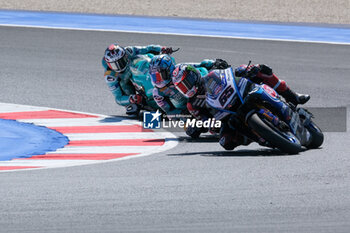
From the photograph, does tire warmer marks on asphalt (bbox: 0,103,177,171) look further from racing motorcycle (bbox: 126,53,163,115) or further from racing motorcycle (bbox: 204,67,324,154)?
racing motorcycle (bbox: 204,67,324,154)

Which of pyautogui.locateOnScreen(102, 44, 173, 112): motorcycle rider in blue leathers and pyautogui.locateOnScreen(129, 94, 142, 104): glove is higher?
pyautogui.locateOnScreen(102, 44, 173, 112): motorcycle rider in blue leathers

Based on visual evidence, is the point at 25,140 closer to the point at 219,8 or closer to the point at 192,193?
the point at 192,193

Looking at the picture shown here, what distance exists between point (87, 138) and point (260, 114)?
9.46ft

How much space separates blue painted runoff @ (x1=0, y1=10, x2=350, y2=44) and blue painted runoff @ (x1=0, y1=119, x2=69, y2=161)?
380 inches

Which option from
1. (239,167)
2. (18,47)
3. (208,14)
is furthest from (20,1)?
(239,167)

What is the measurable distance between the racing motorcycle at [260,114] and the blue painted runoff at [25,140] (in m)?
2.19

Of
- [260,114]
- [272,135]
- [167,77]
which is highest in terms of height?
[260,114]

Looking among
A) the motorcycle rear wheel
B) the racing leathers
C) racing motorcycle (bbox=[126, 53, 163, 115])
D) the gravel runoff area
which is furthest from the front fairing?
the gravel runoff area

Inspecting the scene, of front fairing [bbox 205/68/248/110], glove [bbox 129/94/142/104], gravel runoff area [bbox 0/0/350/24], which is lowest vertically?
gravel runoff area [bbox 0/0/350/24]

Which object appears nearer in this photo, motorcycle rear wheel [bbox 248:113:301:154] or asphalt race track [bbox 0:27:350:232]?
asphalt race track [bbox 0:27:350:232]

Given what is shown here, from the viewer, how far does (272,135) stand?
27.8ft

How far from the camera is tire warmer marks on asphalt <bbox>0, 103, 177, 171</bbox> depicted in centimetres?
904

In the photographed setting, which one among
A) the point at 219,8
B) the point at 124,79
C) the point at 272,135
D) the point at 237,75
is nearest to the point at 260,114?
the point at 272,135

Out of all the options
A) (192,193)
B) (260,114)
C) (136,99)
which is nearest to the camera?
(192,193)
